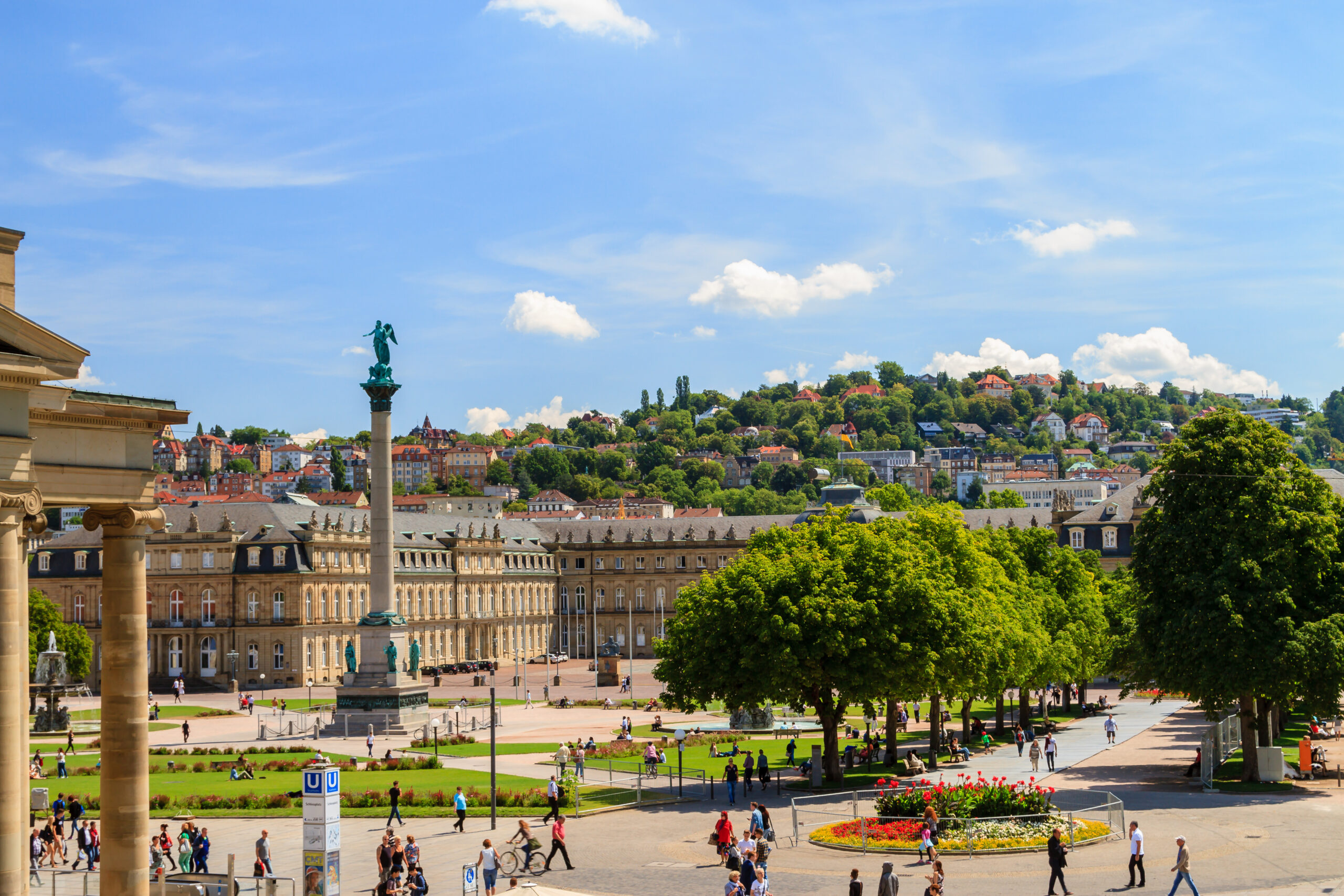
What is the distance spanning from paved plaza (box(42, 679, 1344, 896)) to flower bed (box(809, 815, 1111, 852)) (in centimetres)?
60

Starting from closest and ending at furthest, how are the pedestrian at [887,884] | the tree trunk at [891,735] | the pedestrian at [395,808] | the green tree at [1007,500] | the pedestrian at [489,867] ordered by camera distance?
the pedestrian at [887,884], the pedestrian at [489,867], the pedestrian at [395,808], the tree trunk at [891,735], the green tree at [1007,500]

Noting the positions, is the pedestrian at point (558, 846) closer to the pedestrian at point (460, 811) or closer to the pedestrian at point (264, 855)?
the pedestrian at point (460, 811)

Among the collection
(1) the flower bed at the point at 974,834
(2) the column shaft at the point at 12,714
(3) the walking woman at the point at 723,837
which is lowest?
(1) the flower bed at the point at 974,834

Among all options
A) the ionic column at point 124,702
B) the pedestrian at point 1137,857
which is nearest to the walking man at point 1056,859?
the pedestrian at point 1137,857

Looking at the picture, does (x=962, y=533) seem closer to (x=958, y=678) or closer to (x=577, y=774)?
(x=958, y=678)

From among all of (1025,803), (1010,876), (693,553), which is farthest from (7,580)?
(693,553)

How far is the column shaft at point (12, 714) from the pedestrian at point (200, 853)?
57.6 feet

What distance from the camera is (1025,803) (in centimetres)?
4069

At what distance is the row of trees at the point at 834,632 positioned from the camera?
5056 cm

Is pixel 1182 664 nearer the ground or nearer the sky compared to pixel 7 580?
nearer the ground

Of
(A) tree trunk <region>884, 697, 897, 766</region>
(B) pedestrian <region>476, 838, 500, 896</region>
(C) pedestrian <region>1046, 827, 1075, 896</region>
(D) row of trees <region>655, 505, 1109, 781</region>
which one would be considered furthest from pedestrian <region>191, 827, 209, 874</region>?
(A) tree trunk <region>884, 697, 897, 766</region>

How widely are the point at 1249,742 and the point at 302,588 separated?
89843 millimetres

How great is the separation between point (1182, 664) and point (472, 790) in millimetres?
26790

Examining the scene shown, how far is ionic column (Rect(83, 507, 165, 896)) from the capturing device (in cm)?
2345
